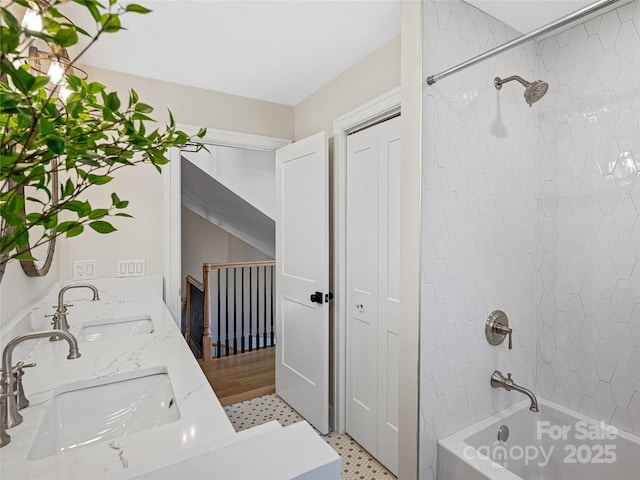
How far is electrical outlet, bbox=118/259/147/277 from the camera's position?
7.79 ft

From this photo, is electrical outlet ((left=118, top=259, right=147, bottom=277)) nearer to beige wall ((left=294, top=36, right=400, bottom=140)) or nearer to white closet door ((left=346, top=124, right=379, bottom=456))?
A: white closet door ((left=346, top=124, right=379, bottom=456))

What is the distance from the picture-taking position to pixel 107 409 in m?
1.18

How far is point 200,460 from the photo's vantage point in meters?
0.62

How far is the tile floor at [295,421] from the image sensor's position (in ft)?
6.53

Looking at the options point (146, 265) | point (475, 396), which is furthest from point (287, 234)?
point (475, 396)

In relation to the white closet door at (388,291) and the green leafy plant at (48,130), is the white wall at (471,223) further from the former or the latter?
the green leafy plant at (48,130)

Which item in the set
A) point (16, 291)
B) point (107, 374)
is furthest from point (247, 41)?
point (107, 374)

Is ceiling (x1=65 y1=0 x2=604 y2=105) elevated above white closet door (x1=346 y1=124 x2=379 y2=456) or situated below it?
above

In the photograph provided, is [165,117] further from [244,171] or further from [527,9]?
[527,9]

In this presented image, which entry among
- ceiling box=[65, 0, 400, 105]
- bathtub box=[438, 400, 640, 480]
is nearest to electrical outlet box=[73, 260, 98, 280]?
ceiling box=[65, 0, 400, 105]

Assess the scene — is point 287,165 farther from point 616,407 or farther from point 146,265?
point 616,407

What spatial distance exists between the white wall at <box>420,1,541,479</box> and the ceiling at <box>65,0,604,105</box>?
0.82ft

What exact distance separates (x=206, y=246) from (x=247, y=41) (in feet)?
12.9

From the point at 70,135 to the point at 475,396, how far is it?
6.00ft
